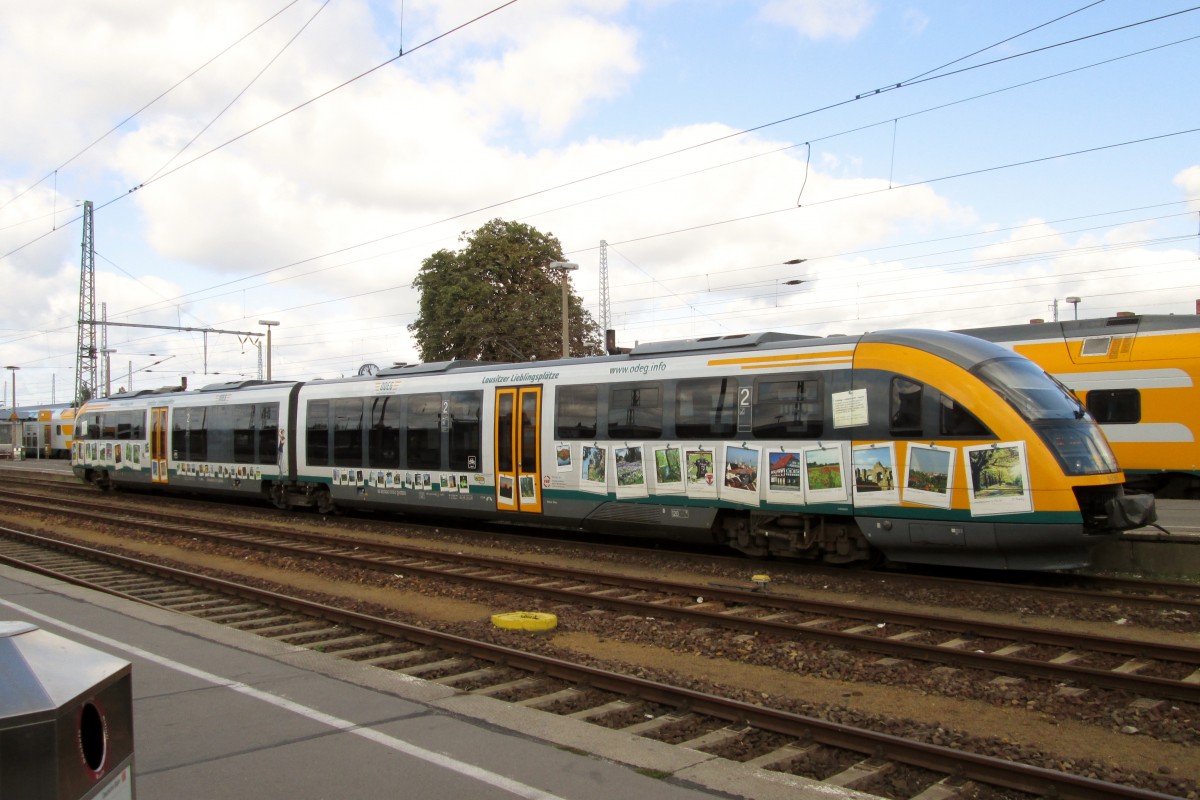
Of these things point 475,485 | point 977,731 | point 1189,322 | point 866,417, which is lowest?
point 977,731

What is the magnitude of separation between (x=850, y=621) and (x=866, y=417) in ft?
9.61

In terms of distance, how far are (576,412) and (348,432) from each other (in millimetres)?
6768

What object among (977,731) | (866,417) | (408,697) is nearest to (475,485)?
(866,417)

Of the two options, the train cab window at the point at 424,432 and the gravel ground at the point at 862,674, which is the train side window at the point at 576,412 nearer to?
the gravel ground at the point at 862,674

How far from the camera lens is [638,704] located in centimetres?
642

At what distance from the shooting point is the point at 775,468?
466 inches

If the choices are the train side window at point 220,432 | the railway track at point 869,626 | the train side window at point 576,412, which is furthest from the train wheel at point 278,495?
the train side window at point 576,412

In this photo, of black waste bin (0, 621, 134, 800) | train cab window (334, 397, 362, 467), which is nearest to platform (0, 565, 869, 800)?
black waste bin (0, 621, 134, 800)

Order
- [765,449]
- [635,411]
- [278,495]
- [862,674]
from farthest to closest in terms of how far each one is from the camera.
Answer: [278,495] < [635,411] < [765,449] < [862,674]

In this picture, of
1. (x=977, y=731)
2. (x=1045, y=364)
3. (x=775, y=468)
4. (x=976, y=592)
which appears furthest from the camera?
(x=1045, y=364)

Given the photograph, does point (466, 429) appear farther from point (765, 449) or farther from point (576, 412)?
point (765, 449)

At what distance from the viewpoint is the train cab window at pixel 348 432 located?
61.5 feet

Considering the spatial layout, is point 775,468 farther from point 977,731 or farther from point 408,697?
point 408,697

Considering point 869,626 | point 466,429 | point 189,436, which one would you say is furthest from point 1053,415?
point 189,436
